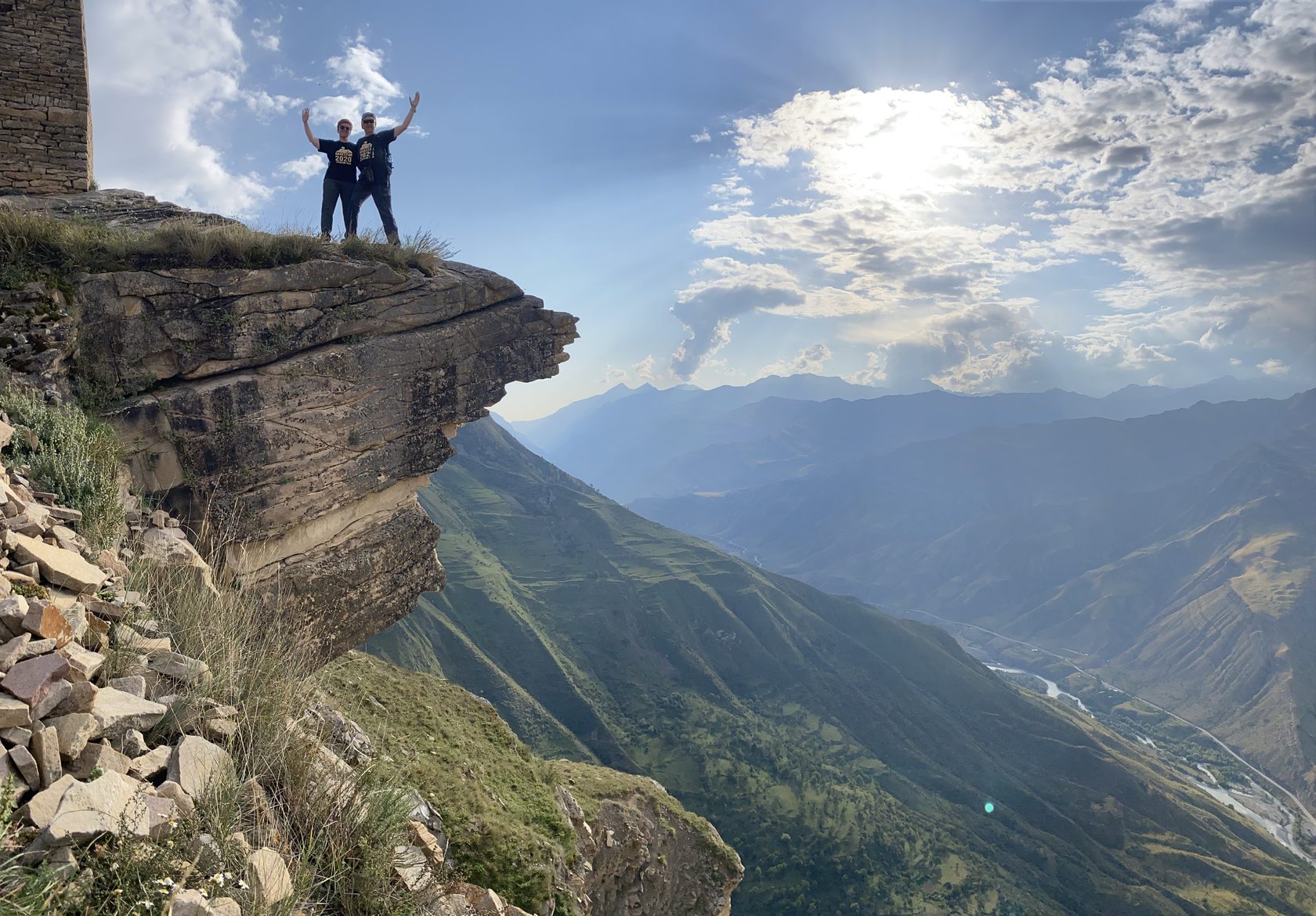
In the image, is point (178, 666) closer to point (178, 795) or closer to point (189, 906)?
point (178, 795)

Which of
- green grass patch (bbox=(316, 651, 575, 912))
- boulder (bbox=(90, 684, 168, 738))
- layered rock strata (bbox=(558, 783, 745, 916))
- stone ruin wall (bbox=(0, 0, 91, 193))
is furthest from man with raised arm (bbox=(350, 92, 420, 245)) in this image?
layered rock strata (bbox=(558, 783, 745, 916))

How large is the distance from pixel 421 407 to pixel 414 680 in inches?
450

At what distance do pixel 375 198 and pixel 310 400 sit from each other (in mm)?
6208

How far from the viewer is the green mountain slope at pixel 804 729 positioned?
8662cm

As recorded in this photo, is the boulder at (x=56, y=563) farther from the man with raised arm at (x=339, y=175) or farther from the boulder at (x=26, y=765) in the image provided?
the man with raised arm at (x=339, y=175)

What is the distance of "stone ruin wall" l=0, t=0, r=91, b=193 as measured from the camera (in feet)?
55.5

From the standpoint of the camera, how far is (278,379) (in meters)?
14.4

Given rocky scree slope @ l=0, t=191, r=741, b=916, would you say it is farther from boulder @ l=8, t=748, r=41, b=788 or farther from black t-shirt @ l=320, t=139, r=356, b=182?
black t-shirt @ l=320, t=139, r=356, b=182

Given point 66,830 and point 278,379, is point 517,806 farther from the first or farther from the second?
point 66,830

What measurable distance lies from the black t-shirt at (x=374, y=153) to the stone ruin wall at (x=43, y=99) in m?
7.40

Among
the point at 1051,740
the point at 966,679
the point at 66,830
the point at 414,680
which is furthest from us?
the point at 966,679

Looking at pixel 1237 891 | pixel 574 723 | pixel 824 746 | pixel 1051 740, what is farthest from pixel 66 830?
pixel 1051 740

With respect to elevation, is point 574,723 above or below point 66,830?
below

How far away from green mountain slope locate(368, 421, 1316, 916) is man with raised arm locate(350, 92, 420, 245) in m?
73.0
